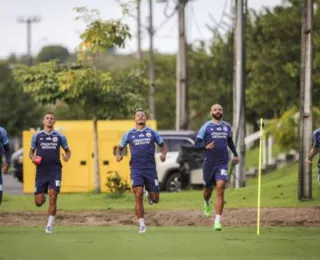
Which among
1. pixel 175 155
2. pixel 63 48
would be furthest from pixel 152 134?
pixel 63 48

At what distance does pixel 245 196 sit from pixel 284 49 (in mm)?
15602

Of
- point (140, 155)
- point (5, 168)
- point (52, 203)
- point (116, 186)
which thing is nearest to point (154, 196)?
point (140, 155)

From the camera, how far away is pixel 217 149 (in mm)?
19578

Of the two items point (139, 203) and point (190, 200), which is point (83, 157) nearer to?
point (190, 200)

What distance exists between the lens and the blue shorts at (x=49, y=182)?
64.7 ft

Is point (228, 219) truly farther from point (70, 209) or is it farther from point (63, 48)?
point (63, 48)

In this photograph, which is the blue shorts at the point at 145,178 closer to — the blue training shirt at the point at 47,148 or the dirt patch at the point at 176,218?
the blue training shirt at the point at 47,148

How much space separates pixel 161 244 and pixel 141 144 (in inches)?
116

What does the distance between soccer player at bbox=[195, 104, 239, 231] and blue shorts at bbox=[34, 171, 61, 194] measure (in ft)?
7.98

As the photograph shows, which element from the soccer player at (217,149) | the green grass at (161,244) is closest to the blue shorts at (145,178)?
the green grass at (161,244)

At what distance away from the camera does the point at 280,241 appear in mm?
16906

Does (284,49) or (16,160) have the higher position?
(284,49)

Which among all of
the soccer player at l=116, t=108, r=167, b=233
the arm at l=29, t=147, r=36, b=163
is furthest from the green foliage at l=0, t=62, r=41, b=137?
the soccer player at l=116, t=108, r=167, b=233

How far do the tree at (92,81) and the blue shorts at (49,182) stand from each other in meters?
11.3
